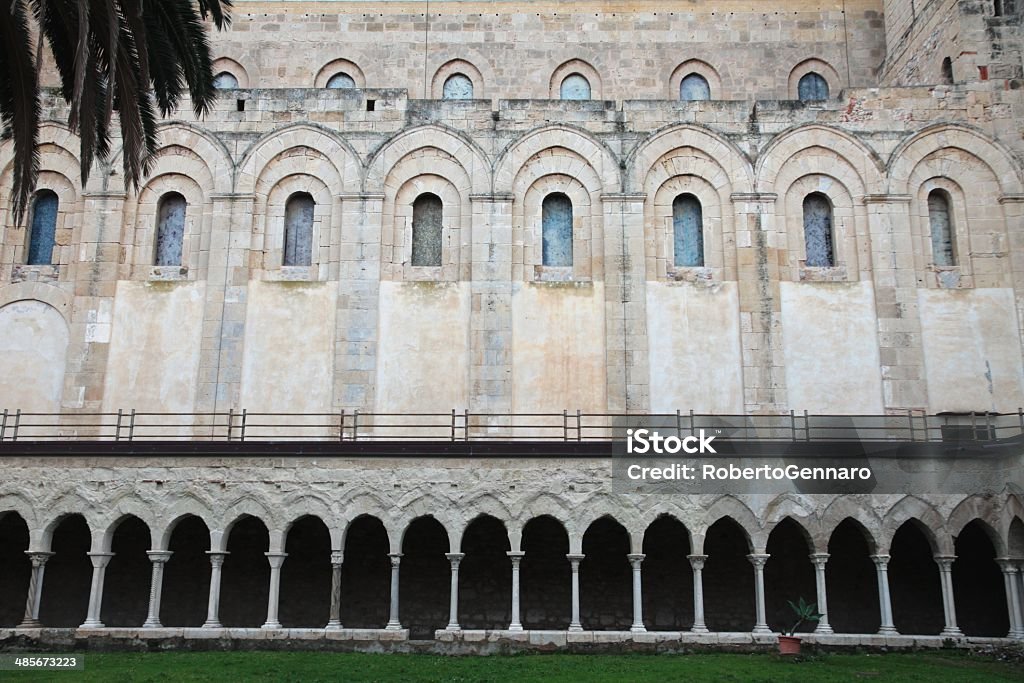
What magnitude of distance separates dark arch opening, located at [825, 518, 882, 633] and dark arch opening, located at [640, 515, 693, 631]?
3253 mm

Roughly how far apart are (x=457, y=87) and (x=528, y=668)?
21.3 meters

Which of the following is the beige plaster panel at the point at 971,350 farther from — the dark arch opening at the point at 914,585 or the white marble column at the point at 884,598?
the white marble column at the point at 884,598

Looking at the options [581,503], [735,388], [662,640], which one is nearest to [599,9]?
[735,388]

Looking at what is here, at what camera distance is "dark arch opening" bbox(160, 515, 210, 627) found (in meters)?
23.6

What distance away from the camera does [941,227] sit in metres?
27.3

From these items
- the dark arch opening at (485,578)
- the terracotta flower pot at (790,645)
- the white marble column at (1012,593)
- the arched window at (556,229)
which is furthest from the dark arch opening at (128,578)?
the white marble column at (1012,593)

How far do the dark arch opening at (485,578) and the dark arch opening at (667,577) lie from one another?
314cm

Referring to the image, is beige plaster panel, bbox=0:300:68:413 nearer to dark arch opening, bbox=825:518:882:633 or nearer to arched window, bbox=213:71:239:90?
arched window, bbox=213:71:239:90

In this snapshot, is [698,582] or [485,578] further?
[485,578]

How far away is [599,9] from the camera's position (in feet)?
113

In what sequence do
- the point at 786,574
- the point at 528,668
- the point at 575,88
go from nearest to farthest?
the point at 528,668, the point at 786,574, the point at 575,88

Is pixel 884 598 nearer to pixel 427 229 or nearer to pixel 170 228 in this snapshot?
pixel 427 229

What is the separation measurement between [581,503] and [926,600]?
8676mm

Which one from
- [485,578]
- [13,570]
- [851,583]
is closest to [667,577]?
[485,578]
